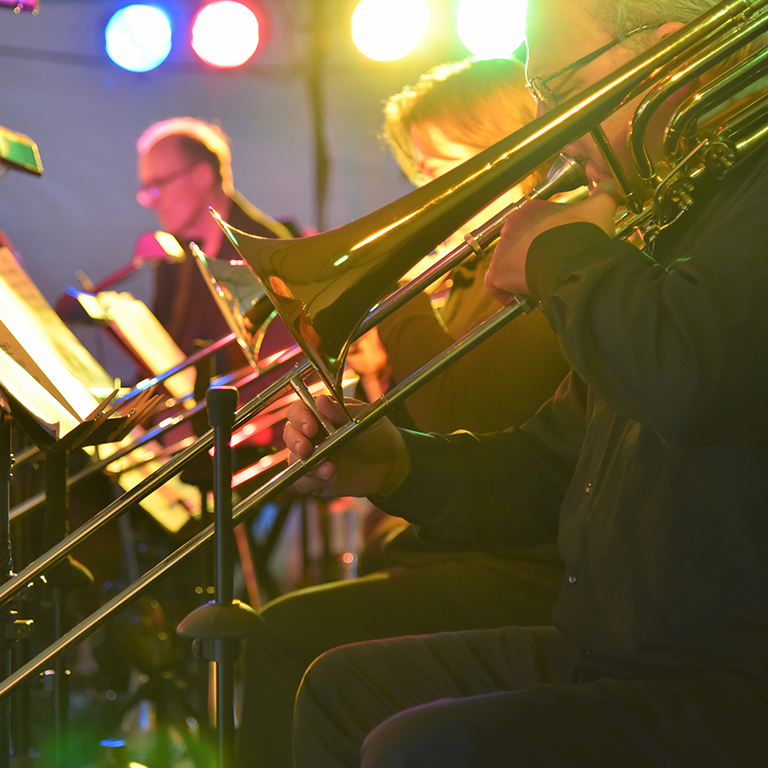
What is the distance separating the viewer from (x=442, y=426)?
4.96 ft

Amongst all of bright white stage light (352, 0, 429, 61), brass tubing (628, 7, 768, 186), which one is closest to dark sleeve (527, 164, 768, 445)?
brass tubing (628, 7, 768, 186)

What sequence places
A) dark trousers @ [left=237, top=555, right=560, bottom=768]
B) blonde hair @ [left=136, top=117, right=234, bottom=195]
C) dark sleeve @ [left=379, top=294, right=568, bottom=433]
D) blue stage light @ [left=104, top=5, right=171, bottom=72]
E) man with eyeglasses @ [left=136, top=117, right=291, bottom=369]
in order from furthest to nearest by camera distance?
blue stage light @ [left=104, top=5, right=171, bottom=72], blonde hair @ [left=136, top=117, right=234, bottom=195], man with eyeglasses @ [left=136, top=117, right=291, bottom=369], dark sleeve @ [left=379, top=294, right=568, bottom=433], dark trousers @ [left=237, top=555, right=560, bottom=768]

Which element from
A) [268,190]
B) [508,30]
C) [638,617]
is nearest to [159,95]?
[268,190]

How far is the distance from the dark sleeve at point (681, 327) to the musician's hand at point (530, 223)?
0.08 meters

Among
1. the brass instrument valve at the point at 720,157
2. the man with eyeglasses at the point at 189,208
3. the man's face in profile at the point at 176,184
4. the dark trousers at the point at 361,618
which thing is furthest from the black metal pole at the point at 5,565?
the man's face in profile at the point at 176,184

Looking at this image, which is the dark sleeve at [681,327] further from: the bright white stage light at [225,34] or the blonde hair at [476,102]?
the bright white stage light at [225,34]

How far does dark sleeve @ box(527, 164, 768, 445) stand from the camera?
2.37 feet

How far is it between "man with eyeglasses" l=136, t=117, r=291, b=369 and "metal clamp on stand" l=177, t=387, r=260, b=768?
6.26ft

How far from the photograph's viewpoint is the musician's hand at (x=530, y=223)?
2.92 feet

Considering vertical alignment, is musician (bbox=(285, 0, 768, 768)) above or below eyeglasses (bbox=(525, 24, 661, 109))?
below

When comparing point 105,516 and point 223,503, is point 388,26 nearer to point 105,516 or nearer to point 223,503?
point 105,516

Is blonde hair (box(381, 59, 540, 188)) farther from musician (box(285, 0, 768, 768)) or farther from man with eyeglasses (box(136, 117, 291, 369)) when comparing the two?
man with eyeglasses (box(136, 117, 291, 369))

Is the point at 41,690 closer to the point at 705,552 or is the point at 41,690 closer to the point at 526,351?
the point at 526,351

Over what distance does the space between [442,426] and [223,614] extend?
77 cm
